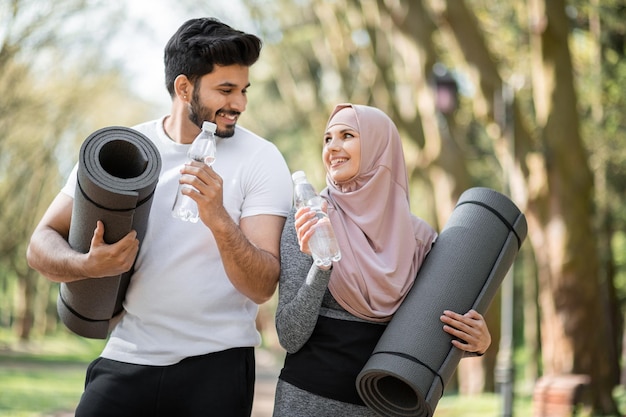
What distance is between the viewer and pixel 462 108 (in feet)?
78.6

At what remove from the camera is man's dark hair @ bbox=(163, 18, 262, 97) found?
380 cm

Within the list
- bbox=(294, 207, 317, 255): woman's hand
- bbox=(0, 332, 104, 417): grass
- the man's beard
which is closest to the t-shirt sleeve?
the man's beard

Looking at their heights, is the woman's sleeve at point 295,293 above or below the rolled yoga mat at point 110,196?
below

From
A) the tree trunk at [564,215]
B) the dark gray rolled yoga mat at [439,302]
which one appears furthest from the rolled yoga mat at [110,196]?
the tree trunk at [564,215]

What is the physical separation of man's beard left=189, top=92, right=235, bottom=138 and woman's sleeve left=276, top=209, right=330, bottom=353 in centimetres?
40

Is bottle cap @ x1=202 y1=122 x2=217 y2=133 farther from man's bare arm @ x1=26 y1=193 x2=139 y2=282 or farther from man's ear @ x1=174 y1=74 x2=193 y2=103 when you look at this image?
man's bare arm @ x1=26 y1=193 x2=139 y2=282

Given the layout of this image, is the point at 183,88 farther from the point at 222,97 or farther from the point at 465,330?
the point at 465,330

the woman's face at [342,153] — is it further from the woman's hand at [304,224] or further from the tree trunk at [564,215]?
the tree trunk at [564,215]

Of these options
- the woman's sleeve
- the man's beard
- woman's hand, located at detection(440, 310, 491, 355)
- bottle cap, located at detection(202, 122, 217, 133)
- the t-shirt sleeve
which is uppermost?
the man's beard

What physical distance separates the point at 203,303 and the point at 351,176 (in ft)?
2.43

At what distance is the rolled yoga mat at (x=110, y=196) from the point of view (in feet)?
11.0

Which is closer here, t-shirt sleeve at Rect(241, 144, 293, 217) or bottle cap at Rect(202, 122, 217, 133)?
bottle cap at Rect(202, 122, 217, 133)

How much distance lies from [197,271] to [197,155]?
48 cm

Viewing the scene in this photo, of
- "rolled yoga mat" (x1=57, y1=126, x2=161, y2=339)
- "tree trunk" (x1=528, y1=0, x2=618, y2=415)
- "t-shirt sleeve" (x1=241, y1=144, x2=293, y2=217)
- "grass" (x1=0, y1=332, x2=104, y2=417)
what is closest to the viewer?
"rolled yoga mat" (x1=57, y1=126, x2=161, y2=339)
